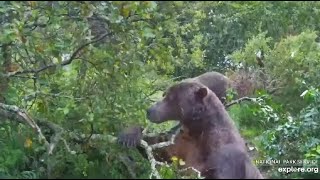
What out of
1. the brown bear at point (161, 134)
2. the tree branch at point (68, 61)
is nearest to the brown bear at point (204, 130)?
the brown bear at point (161, 134)

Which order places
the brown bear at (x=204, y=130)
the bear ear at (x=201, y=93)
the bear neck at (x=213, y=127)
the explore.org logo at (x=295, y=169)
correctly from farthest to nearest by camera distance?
the explore.org logo at (x=295, y=169)
the bear ear at (x=201, y=93)
the bear neck at (x=213, y=127)
the brown bear at (x=204, y=130)

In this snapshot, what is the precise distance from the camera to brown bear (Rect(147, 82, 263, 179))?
4250mm

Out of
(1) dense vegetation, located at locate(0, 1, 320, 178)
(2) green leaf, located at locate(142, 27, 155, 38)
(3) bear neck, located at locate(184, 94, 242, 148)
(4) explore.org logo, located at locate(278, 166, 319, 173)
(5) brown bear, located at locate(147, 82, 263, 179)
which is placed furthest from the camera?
(4) explore.org logo, located at locate(278, 166, 319, 173)

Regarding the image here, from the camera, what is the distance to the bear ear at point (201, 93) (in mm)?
4801

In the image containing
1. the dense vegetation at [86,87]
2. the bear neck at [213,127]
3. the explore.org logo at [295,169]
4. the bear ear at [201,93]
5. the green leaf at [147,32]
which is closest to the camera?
the bear neck at [213,127]

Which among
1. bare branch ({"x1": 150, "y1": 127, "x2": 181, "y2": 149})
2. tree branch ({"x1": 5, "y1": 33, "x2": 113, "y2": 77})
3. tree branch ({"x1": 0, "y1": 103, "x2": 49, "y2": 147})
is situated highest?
tree branch ({"x1": 5, "y1": 33, "x2": 113, "y2": 77})

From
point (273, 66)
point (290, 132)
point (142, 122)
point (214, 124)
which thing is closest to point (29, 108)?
point (142, 122)

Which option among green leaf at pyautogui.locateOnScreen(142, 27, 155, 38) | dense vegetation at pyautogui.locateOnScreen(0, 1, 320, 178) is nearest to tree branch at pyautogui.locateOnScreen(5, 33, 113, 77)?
dense vegetation at pyautogui.locateOnScreen(0, 1, 320, 178)

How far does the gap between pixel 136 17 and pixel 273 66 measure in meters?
6.37

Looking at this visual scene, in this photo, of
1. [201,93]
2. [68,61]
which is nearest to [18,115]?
[68,61]

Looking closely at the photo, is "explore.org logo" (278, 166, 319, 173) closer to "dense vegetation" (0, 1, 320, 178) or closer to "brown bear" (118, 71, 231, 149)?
"dense vegetation" (0, 1, 320, 178)

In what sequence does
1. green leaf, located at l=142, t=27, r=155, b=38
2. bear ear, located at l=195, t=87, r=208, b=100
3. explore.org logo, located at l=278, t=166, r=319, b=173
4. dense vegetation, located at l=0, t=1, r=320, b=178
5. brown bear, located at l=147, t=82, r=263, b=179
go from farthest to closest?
explore.org logo, located at l=278, t=166, r=319, b=173
dense vegetation, located at l=0, t=1, r=320, b=178
green leaf, located at l=142, t=27, r=155, b=38
bear ear, located at l=195, t=87, r=208, b=100
brown bear, located at l=147, t=82, r=263, b=179

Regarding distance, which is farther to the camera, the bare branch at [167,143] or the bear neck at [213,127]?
the bare branch at [167,143]

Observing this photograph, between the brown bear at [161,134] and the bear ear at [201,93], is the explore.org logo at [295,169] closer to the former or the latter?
the brown bear at [161,134]
